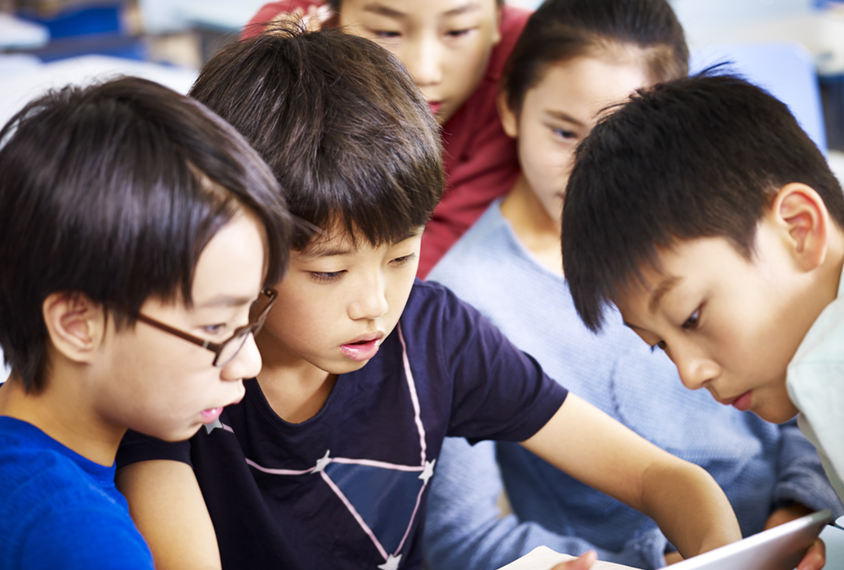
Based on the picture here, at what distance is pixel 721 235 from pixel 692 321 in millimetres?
86

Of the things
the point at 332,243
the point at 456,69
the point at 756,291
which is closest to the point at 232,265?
the point at 332,243

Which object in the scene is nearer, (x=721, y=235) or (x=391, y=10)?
(x=721, y=235)

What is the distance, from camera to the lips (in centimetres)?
72

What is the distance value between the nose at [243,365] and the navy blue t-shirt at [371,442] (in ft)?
0.57

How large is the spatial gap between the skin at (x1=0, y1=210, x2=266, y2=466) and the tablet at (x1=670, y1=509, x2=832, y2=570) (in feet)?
1.19

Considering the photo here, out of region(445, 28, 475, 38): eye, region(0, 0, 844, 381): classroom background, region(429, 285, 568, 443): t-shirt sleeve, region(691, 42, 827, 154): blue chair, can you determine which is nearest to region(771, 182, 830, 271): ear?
region(429, 285, 568, 443): t-shirt sleeve

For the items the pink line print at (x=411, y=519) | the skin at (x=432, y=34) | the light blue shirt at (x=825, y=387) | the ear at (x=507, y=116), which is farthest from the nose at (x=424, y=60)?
the light blue shirt at (x=825, y=387)

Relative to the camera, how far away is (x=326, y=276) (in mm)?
696

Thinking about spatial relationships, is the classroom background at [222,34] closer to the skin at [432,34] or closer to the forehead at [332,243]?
the skin at [432,34]

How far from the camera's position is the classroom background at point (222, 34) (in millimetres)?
1685

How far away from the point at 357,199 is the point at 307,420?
256 millimetres

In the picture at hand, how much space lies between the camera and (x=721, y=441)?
43.5 inches

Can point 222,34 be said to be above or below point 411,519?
above

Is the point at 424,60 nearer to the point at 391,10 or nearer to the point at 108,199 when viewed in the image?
the point at 391,10
